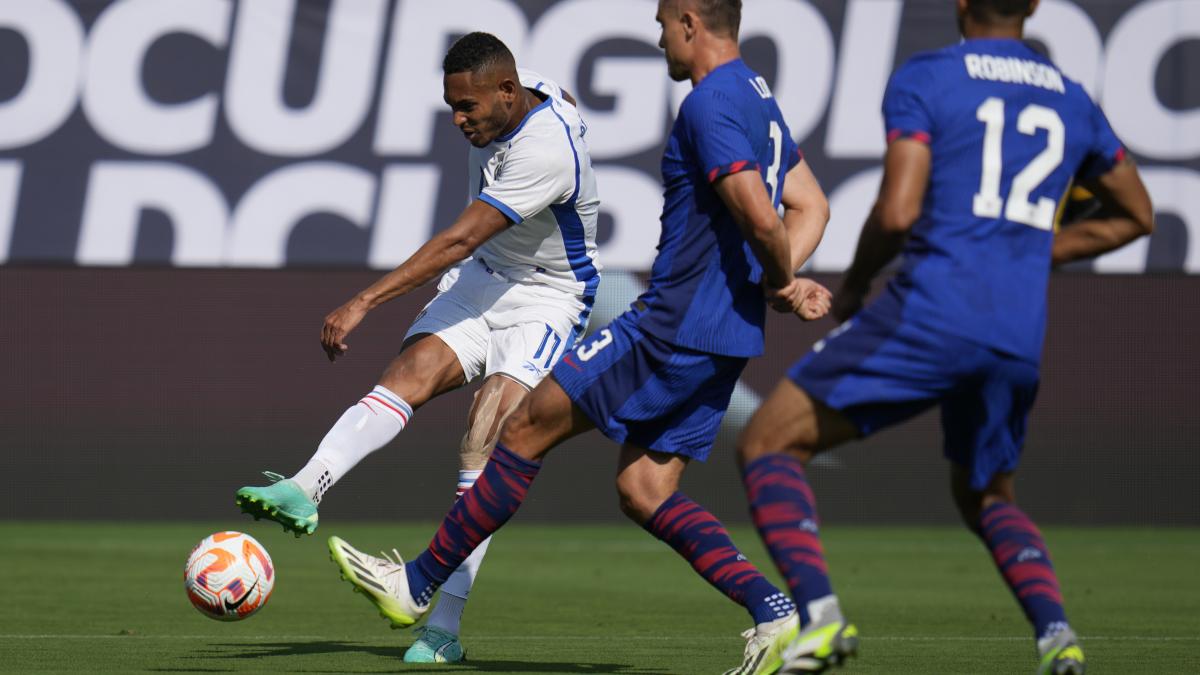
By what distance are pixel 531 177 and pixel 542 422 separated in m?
1.23

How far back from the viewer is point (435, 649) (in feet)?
20.7

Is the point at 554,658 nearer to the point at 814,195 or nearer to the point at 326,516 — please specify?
the point at 814,195

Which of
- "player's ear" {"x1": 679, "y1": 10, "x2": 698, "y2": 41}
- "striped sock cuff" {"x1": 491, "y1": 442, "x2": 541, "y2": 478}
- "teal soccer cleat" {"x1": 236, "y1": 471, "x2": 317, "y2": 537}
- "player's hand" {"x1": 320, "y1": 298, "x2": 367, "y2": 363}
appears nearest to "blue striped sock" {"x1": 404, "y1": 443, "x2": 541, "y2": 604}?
"striped sock cuff" {"x1": 491, "y1": 442, "x2": 541, "y2": 478}

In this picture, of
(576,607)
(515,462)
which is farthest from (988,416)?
(576,607)

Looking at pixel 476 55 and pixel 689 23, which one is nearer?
pixel 689 23

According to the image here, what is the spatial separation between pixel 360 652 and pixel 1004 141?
130 inches

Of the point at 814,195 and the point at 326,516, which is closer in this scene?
the point at 814,195

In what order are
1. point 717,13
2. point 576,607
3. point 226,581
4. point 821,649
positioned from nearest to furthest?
point 821,649
point 717,13
point 226,581
point 576,607

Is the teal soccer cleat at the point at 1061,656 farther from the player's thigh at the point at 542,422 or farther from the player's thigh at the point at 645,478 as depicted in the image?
the player's thigh at the point at 542,422

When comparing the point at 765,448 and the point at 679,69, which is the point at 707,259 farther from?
the point at 765,448

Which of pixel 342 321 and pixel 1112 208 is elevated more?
pixel 1112 208

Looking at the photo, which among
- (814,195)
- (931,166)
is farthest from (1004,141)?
(814,195)

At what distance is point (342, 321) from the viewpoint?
606 centimetres

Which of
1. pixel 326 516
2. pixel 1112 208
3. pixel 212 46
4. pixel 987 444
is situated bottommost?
pixel 326 516
